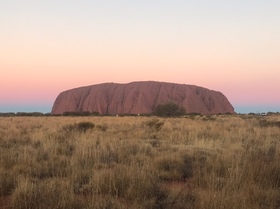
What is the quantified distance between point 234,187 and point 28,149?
6.78 meters

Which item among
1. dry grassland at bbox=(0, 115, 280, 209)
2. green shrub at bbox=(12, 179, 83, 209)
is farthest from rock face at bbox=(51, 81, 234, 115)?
green shrub at bbox=(12, 179, 83, 209)

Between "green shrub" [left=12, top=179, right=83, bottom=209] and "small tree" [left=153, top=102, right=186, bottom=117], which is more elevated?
"small tree" [left=153, top=102, right=186, bottom=117]

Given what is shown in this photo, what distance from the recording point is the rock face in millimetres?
109000

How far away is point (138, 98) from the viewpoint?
362 ft

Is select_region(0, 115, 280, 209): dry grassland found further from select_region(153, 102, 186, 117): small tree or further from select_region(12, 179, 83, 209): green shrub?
select_region(153, 102, 186, 117): small tree

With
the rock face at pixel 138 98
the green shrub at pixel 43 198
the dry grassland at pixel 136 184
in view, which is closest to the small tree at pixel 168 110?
the rock face at pixel 138 98

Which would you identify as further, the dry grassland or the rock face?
the rock face

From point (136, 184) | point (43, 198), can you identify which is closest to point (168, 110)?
point (136, 184)

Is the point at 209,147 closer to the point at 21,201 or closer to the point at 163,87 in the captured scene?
the point at 21,201

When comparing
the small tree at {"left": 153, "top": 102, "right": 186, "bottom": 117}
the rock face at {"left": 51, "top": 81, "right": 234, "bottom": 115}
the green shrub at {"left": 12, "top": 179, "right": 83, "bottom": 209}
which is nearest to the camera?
the green shrub at {"left": 12, "top": 179, "right": 83, "bottom": 209}

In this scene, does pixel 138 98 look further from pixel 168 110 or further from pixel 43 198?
pixel 43 198

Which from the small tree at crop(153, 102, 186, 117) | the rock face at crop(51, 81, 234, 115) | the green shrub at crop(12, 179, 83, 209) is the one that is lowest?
the green shrub at crop(12, 179, 83, 209)

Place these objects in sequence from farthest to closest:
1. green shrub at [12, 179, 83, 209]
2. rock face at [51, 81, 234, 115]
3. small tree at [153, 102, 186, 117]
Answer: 1. rock face at [51, 81, 234, 115]
2. small tree at [153, 102, 186, 117]
3. green shrub at [12, 179, 83, 209]

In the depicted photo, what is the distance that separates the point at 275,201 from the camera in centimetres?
448
